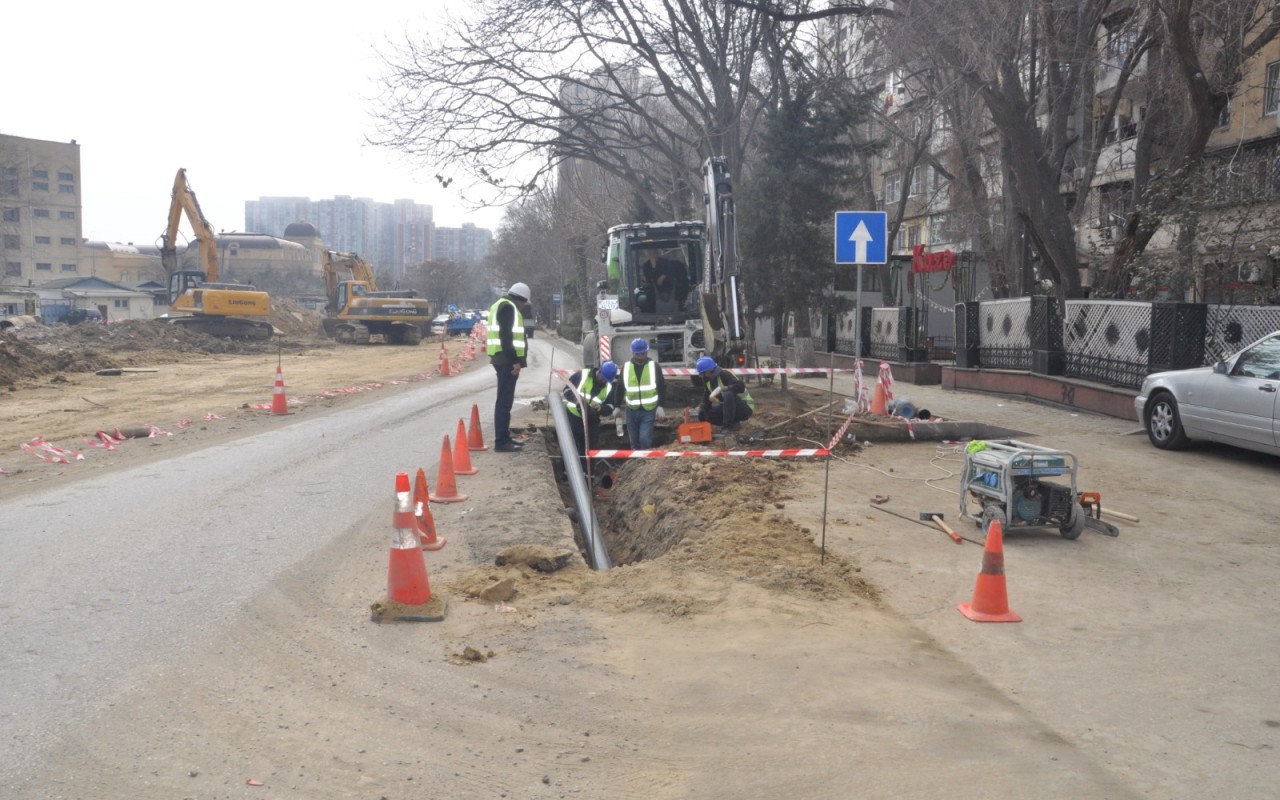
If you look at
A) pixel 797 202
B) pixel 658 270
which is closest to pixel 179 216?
pixel 797 202

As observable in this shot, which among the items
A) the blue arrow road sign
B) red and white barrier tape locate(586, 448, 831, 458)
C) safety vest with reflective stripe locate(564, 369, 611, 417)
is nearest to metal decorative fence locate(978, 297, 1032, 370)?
safety vest with reflective stripe locate(564, 369, 611, 417)

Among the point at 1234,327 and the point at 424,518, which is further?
Result: the point at 1234,327

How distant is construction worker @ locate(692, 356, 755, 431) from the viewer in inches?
510

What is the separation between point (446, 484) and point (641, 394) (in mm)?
3302

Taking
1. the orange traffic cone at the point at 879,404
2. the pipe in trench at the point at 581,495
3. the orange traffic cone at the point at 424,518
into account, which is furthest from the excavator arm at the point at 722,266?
the orange traffic cone at the point at 424,518

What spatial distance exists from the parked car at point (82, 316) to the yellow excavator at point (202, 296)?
2219 cm

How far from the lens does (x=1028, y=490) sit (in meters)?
7.96

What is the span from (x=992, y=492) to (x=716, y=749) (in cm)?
456

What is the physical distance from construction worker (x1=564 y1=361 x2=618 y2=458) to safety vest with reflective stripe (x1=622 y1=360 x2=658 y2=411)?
0.89 meters

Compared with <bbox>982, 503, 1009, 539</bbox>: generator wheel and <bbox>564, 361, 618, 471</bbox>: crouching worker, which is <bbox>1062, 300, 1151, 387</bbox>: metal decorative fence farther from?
<bbox>982, 503, 1009, 539</bbox>: generator wheel

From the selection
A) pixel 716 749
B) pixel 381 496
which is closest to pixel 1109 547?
pixel 716 749

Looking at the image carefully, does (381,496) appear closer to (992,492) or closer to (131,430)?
(992,492)

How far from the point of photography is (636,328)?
60.8 ft

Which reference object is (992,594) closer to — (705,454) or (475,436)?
(705,454)
